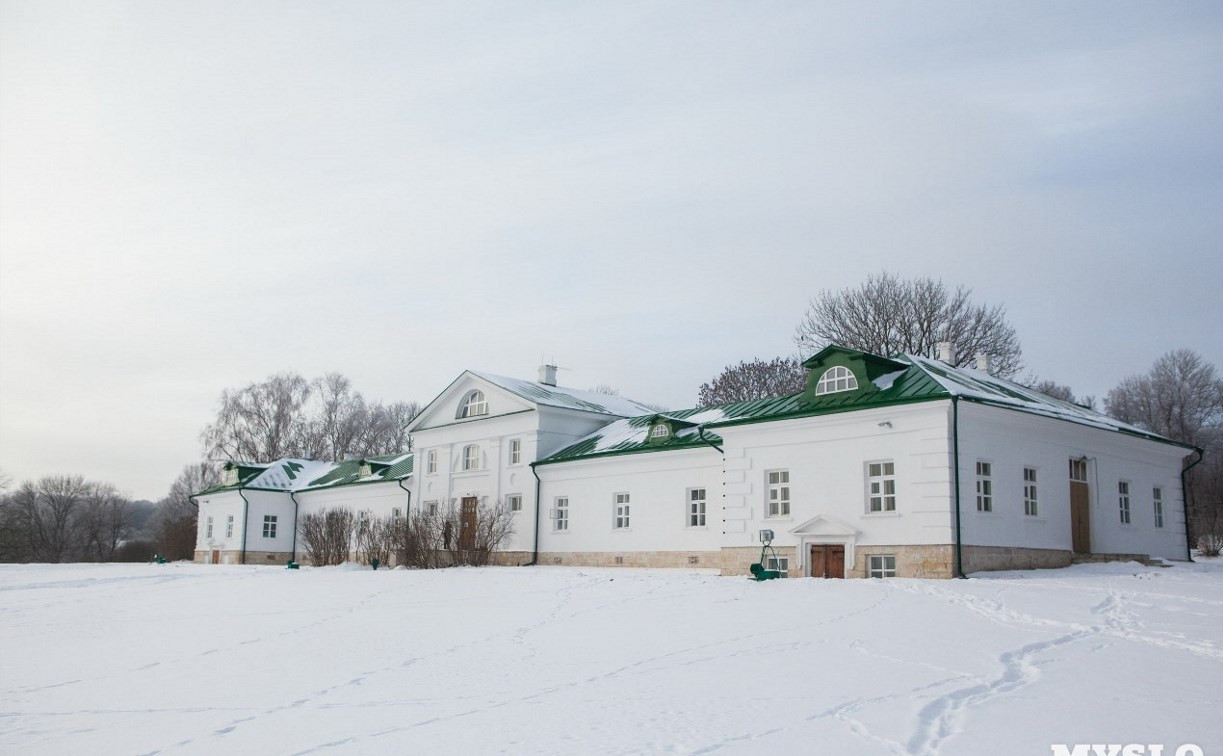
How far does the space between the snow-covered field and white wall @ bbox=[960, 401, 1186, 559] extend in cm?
271

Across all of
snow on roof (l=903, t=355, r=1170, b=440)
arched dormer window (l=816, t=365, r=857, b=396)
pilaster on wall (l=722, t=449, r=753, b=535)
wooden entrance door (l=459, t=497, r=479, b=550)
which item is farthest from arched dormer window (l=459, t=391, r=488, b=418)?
snow on roof (l=903, t=355, r=1170, b=440)

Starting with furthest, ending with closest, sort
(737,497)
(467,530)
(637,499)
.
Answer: (467,530), (637,499), (737,497)

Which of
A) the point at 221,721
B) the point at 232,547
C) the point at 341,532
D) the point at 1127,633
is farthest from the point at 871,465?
the point at 232,547

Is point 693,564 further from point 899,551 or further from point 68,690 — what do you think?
point 68,690

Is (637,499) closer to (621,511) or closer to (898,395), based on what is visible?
(621,511)

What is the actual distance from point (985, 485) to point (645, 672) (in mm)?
13184

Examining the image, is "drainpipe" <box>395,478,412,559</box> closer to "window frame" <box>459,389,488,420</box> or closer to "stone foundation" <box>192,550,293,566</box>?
"window frame" <box>459,389,488,420</box>

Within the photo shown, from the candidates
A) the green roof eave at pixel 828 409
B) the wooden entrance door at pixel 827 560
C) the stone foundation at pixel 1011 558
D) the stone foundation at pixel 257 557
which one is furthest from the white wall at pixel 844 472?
the stone foundation at pixel 257 557

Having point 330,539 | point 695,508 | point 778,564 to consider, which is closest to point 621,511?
point 695,508

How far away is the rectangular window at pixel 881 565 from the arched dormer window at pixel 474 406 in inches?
674

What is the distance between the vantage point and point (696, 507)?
27.4 meters

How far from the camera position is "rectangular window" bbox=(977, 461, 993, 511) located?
20438 millimetres

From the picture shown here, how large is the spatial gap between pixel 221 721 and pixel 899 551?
598 inches

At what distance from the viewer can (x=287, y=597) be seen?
19453 millimetres
